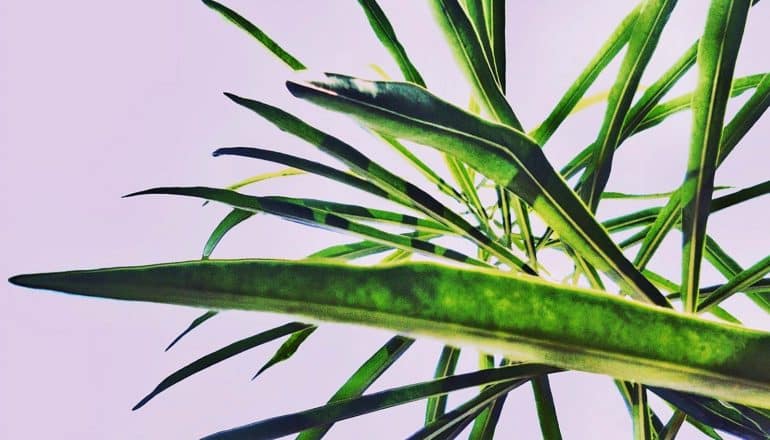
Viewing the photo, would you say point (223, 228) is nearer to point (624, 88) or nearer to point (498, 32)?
point (498, 32)

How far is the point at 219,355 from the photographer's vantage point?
2.77 ft

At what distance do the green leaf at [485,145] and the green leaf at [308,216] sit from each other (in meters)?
0.24

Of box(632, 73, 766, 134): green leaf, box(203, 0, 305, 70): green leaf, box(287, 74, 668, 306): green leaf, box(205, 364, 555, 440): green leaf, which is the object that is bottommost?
box(205, 364, 555, 440): green leaf

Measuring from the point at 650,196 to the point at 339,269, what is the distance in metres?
1.00

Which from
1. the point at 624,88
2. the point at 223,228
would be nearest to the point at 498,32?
the point at 624,88

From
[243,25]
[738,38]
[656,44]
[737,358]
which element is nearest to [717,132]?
[738,38]

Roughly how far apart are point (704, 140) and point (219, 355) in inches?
25.1

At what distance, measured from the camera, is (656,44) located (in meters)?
0.64

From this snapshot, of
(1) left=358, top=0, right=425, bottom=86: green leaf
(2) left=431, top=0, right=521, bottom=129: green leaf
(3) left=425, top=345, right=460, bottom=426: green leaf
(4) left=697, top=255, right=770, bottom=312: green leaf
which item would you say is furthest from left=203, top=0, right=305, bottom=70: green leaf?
(4) left=697, top=255, right=770, bottom=312: green leaf

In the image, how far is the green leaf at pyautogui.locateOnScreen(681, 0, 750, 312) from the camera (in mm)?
489

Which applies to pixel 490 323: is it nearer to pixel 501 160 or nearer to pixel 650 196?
pixel 501 160

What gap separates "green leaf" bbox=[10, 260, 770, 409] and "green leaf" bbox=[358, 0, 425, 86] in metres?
0.66

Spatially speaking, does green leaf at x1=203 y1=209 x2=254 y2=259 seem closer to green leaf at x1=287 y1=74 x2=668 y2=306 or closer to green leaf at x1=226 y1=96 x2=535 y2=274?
green leaf at x1=226 y1=96 x2=535 y2=274

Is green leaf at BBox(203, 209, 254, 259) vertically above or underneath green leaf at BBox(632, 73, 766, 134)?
underneath
